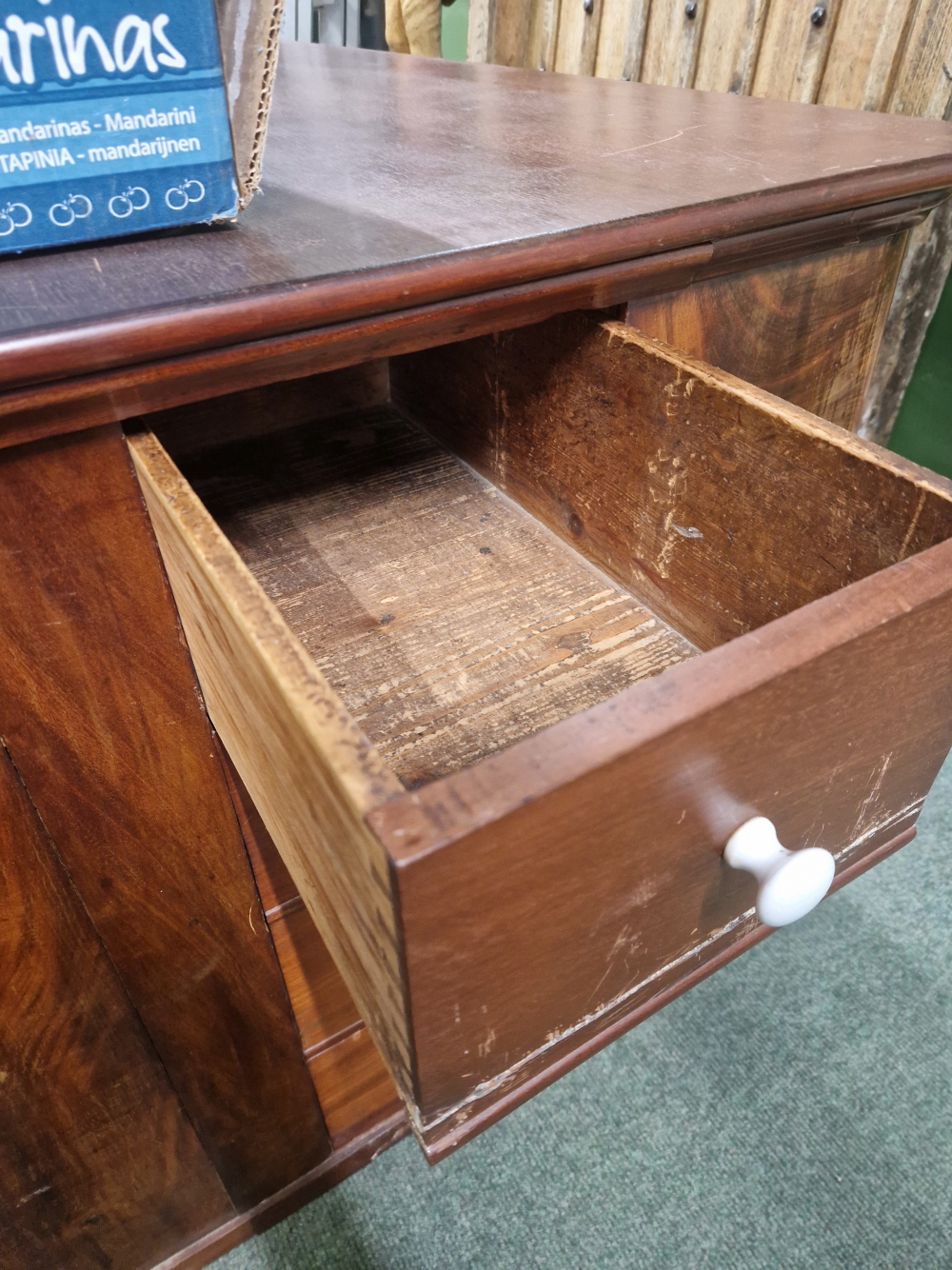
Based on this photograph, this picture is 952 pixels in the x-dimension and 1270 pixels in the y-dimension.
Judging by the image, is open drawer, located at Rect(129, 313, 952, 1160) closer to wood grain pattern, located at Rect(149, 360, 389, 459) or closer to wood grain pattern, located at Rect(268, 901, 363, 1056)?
wood grain pattern, located at Rect(149, 360, 389, 459)

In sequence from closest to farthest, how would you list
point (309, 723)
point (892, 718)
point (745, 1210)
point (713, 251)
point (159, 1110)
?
point (309, 723) < point (892, 718) < point (713, 251) < point (159, 1110) < point (745, 1210)

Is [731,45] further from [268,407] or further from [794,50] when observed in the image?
[268,407]

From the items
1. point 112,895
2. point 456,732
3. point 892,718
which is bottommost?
point 112,895

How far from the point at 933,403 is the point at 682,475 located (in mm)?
941

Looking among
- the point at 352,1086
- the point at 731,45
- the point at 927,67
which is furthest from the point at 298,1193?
the point at 731,45

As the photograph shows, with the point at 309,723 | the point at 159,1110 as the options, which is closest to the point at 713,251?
the point at 309,723

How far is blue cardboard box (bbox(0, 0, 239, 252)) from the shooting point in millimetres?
316

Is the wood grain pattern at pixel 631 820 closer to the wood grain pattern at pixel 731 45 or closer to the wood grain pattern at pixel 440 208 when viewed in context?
the wood grain pattern at pixel 440 208

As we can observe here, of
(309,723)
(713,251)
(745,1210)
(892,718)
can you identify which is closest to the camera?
(309,723)

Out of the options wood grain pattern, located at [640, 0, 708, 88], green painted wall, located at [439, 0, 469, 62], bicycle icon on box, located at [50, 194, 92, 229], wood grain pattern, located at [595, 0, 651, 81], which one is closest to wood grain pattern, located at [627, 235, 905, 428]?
bicycle icon on box, located at [50, 194, 92, 229]

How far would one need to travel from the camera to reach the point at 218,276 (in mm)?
368

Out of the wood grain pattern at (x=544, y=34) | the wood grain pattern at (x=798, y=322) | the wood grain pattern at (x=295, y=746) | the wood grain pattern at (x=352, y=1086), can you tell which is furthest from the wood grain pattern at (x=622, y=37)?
the wood grain pattern at (x=352, y=1086)

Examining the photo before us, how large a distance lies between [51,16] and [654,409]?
334mm

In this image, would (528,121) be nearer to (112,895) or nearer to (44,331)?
(44,331)
